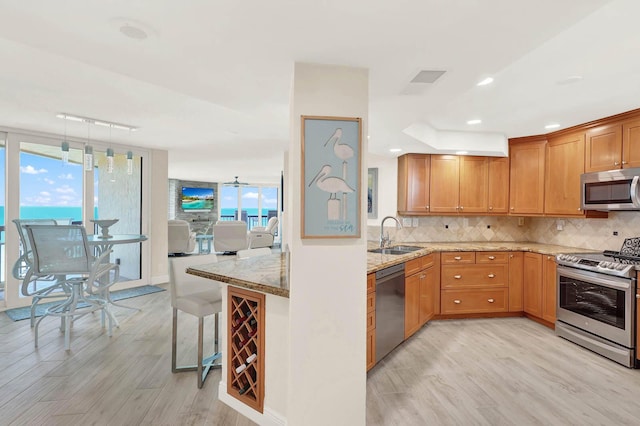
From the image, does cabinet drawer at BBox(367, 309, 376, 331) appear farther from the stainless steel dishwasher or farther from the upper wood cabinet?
the upper wood cabinet

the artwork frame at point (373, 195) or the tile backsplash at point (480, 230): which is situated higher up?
the artwork frame at point (373, 195)

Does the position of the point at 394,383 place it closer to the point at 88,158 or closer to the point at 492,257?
the point at 492,257

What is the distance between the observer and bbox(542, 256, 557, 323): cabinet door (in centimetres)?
366

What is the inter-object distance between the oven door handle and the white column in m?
2.62

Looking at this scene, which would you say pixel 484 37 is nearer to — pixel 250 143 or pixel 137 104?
pixel 137 104

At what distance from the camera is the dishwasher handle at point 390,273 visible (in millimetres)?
2751

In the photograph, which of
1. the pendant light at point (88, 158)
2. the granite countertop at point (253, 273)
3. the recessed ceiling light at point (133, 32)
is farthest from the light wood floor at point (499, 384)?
the pendant light at point (88, 158)

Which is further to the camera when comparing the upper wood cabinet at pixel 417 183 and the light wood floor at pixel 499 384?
the upper wood cabinet at pixel 417 183

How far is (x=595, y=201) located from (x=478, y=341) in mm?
1911

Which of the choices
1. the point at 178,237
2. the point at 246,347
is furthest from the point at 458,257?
the point at 178,237

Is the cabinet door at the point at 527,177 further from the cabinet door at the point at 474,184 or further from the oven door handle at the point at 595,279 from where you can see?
the oven door handle at the point at 595,279

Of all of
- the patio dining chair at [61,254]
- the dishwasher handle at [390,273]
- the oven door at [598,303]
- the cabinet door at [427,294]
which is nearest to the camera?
the dishwasher handle at [390,273]

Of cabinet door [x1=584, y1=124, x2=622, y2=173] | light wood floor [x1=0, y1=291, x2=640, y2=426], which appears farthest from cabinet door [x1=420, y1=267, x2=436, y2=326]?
cabinet door [x1=584, y1=124, x2=622, y2=173]

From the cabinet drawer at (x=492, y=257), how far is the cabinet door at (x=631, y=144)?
1497mm
